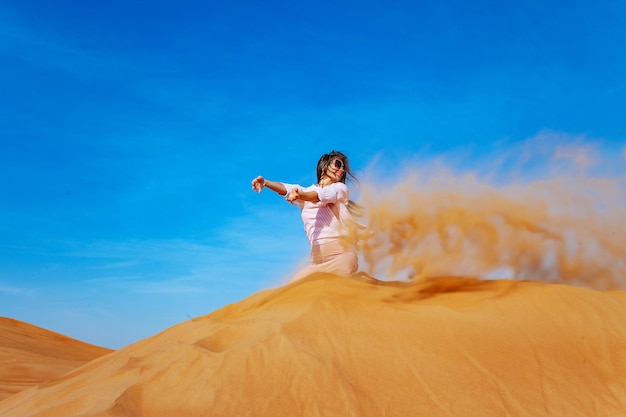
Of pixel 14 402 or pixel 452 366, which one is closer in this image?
pixel 452 366

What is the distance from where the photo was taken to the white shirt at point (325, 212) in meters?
5.80

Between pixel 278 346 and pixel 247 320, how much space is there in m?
0.72

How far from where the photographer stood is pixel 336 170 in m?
6.19

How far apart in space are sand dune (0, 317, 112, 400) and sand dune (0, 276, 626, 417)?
3.64 m

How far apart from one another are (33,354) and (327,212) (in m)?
7.10

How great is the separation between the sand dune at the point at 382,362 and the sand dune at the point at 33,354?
3.64 metres

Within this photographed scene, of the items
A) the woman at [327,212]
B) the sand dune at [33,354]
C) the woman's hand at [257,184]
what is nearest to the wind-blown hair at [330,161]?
the woman at [327,212]

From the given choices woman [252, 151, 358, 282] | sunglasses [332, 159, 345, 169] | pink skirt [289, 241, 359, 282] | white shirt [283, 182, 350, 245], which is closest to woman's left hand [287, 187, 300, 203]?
woman [252, 151, 358, 282]

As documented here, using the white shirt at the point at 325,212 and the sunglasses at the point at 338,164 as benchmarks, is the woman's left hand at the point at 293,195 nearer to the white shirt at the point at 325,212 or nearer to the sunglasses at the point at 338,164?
the white shirt at the point at 325,212

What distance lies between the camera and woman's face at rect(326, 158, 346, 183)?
20.3 feet

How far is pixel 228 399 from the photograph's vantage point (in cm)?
321

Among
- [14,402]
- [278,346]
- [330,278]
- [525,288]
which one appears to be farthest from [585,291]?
[14,402]

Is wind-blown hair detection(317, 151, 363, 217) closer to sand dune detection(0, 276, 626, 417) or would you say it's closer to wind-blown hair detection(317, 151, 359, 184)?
wind-blown hair detection(317, 151, 359, 184)

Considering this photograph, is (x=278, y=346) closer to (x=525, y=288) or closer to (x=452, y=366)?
(x=452, y=366)
